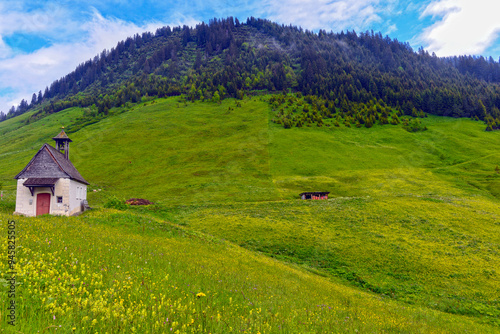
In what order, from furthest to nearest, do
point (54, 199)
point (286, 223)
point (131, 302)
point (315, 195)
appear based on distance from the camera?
point (315, 195) < point (286, 223) < point (54, 199) < point (131, 302)

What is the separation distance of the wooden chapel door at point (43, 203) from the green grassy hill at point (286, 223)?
6.25 meters

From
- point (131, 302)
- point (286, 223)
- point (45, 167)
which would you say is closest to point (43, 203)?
point (45, 167)

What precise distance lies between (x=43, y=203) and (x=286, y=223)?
33365 mm

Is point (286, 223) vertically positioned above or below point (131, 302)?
below

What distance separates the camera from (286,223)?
38750 millimetres

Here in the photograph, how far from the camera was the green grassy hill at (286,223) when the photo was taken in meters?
8.12

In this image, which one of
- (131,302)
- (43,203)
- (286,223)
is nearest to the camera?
(131,302)

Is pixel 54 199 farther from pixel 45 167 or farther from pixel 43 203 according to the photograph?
pixel 45 167

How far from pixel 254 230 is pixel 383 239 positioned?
1653cm

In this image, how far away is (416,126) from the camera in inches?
5187

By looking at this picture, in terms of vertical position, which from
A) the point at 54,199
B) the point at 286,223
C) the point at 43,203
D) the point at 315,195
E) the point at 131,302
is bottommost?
the point at 286,223

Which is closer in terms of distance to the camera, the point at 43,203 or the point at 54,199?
the point at 43,203

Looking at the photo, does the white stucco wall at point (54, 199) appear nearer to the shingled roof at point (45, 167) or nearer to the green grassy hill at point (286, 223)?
the shingled roof at point (45, 167)

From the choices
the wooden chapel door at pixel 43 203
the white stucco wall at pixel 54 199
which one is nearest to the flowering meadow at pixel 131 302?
the white stucco wall at pixel 54 199
